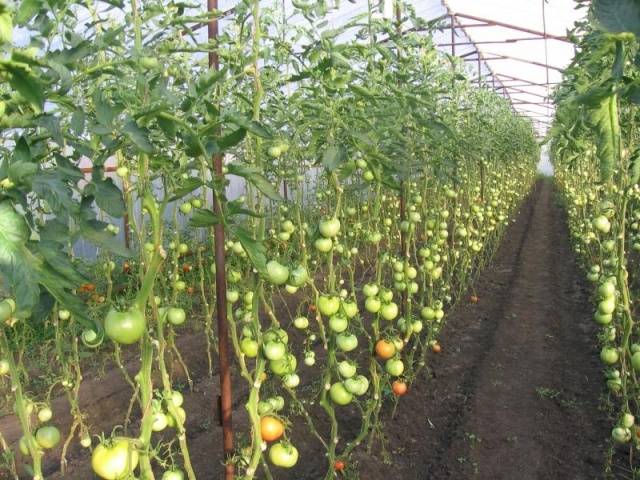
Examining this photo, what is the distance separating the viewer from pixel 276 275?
1509 mm

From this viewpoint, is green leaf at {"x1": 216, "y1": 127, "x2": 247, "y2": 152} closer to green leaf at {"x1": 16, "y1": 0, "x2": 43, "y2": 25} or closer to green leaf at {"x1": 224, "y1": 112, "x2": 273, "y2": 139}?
green leaf at {"x1": 224, "y1": 112, "x2": 273, "y2": 139}

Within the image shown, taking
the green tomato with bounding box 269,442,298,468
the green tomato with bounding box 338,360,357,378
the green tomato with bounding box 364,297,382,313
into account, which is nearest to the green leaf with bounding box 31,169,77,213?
the green tomato with bounding box 269,442,298,468

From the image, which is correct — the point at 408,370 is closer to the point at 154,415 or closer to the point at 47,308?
the point at 154,415

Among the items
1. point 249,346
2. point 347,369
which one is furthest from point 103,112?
point 347,369

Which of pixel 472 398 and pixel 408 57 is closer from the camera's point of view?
pixel 408 57

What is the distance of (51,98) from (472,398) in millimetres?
2762

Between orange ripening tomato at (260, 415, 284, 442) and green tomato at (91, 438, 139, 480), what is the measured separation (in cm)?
52

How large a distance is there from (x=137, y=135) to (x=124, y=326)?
42cm

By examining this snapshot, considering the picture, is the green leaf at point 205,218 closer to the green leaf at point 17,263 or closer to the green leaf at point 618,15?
the green leaf at point 17,263

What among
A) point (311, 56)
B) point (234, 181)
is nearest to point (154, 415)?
point (311, 56)

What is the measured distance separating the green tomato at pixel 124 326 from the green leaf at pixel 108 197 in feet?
0.75

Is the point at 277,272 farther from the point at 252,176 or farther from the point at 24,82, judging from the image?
the point at 24,82

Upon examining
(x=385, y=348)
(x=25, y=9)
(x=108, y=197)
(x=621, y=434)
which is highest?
(x=25, y=9)

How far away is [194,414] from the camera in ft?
10.0
